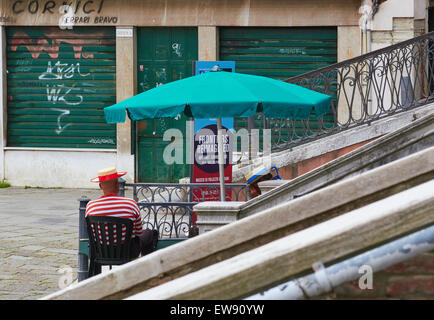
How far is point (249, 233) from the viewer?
12.7 ft

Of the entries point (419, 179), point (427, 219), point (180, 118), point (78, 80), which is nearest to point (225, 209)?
point (419, 179)

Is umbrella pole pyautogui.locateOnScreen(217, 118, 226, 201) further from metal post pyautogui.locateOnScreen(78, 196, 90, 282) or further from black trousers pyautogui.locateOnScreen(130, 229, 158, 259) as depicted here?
metal post pyautogui.locateOnScreen(78, 196, 90, 282)

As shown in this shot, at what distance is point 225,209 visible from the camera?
698 centimetres

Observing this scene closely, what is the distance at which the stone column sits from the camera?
15938mm

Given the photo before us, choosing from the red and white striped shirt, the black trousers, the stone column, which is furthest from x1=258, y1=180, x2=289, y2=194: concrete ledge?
the stone column

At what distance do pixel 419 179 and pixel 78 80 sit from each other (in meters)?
13.3

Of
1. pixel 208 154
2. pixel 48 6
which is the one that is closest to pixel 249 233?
pixel 208 154

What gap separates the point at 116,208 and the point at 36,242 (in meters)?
3.66

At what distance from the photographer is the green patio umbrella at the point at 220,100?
716cm

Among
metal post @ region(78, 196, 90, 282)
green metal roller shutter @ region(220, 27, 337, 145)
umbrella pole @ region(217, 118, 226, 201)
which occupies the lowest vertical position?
metal post @ region(78, 196, 90, 282)

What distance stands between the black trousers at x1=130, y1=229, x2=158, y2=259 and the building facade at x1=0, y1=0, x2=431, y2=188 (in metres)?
9.06

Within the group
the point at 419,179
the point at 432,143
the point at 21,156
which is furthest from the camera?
the point at 21,156
